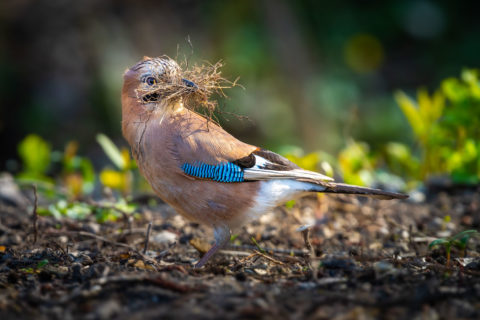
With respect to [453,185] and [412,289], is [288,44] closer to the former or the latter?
[453,185]

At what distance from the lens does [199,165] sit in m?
3.73

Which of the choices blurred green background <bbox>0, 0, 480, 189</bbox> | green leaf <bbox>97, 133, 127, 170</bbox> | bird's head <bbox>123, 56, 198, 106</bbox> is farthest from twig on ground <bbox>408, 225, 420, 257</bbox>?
blurred green background <bbox>0, 0, 480, 189</bbox>

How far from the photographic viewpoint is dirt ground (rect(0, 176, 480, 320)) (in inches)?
100

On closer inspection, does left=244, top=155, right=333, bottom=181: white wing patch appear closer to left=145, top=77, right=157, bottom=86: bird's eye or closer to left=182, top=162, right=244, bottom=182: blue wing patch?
left=182, top=162, right=244, bottom=182: blue wing patch

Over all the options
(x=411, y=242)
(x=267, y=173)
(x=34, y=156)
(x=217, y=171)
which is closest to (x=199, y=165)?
(x=217, y=171)

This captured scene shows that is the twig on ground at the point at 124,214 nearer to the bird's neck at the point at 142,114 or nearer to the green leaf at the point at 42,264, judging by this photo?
the bird's neck at the point at 142,114

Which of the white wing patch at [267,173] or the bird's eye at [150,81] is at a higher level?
the bird's eye at [150,81]

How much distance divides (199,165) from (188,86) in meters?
0.58

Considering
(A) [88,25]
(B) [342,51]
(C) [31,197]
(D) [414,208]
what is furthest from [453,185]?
(A) [88,25]

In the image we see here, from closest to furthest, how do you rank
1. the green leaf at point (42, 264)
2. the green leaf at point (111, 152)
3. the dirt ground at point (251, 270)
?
1. the dirt ground at point (251, 270)
2. the green leaf at point (42, 264)
3. the green leaf at point (111, 152)

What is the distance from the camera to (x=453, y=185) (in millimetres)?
5723

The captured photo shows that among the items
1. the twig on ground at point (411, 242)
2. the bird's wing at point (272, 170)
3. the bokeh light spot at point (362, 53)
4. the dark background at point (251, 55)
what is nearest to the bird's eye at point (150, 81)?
the bird's wing at point (272, 170)

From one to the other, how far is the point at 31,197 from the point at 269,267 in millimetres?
3450

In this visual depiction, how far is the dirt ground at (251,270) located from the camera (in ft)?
8.34
